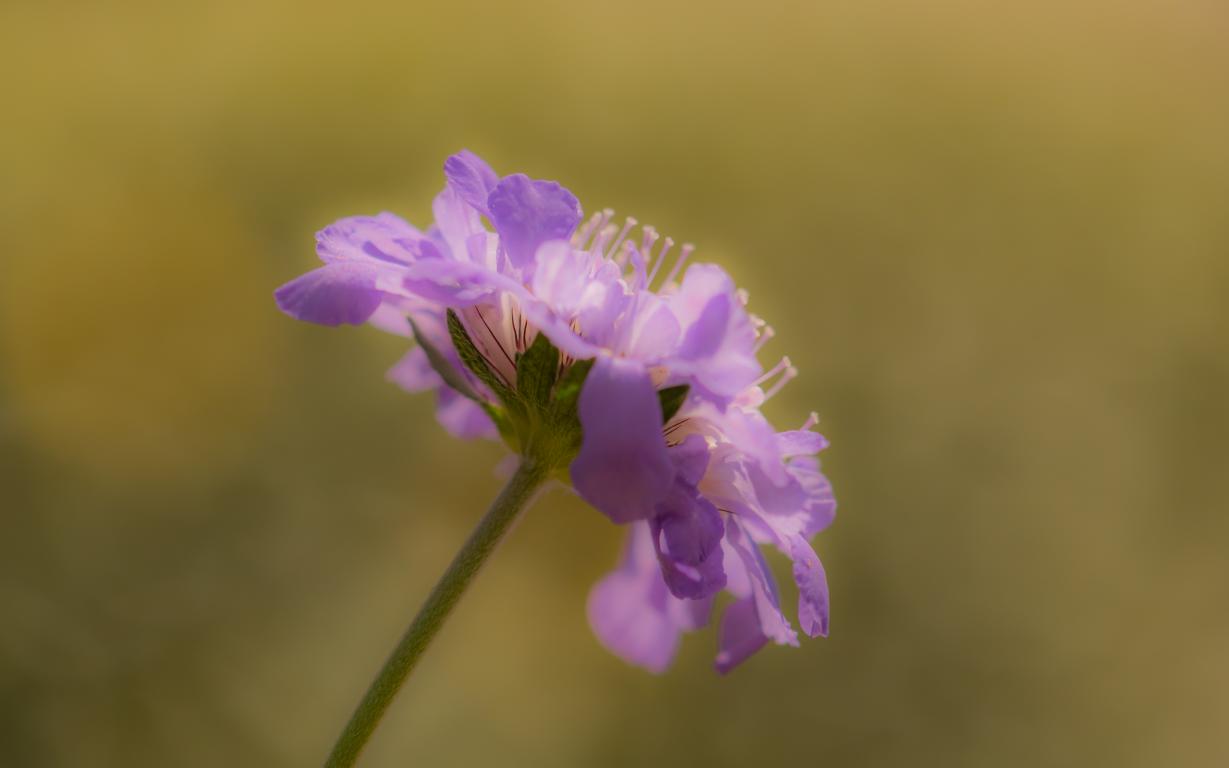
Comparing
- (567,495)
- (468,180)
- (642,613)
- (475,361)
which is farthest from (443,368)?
(567,495)

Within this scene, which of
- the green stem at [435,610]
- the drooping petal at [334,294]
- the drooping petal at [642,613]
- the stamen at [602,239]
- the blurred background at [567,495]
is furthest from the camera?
the blurred background at [567,495]

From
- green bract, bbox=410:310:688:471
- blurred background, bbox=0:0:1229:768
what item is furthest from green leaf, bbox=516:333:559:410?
blurred background, bbox=0:0:1229:768

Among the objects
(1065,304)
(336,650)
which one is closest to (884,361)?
(1065,304)

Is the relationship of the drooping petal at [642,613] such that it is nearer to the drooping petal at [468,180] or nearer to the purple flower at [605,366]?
the purple flower at [605,366]

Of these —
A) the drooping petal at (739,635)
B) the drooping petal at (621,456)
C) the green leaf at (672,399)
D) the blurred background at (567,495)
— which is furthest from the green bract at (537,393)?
the blurred background at (567,495)

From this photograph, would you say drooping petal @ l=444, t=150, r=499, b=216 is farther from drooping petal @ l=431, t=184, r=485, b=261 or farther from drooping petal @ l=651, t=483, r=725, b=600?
drooping petal @ l=651, t=483, r=725, b=600

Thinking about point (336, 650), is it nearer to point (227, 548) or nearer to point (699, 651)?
point (227, 548)

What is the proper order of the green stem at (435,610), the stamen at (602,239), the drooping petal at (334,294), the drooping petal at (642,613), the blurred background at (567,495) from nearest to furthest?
the green stem at (435,610), the drooping petal at (334,294), the stamen at (602,239), the drooping petal at (642,613), the blurred background at (567,495)

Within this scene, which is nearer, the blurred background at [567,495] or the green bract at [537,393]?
the green bract at [537,393]

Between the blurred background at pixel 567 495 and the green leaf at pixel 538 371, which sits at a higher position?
the green leaf at pixel 538 371
